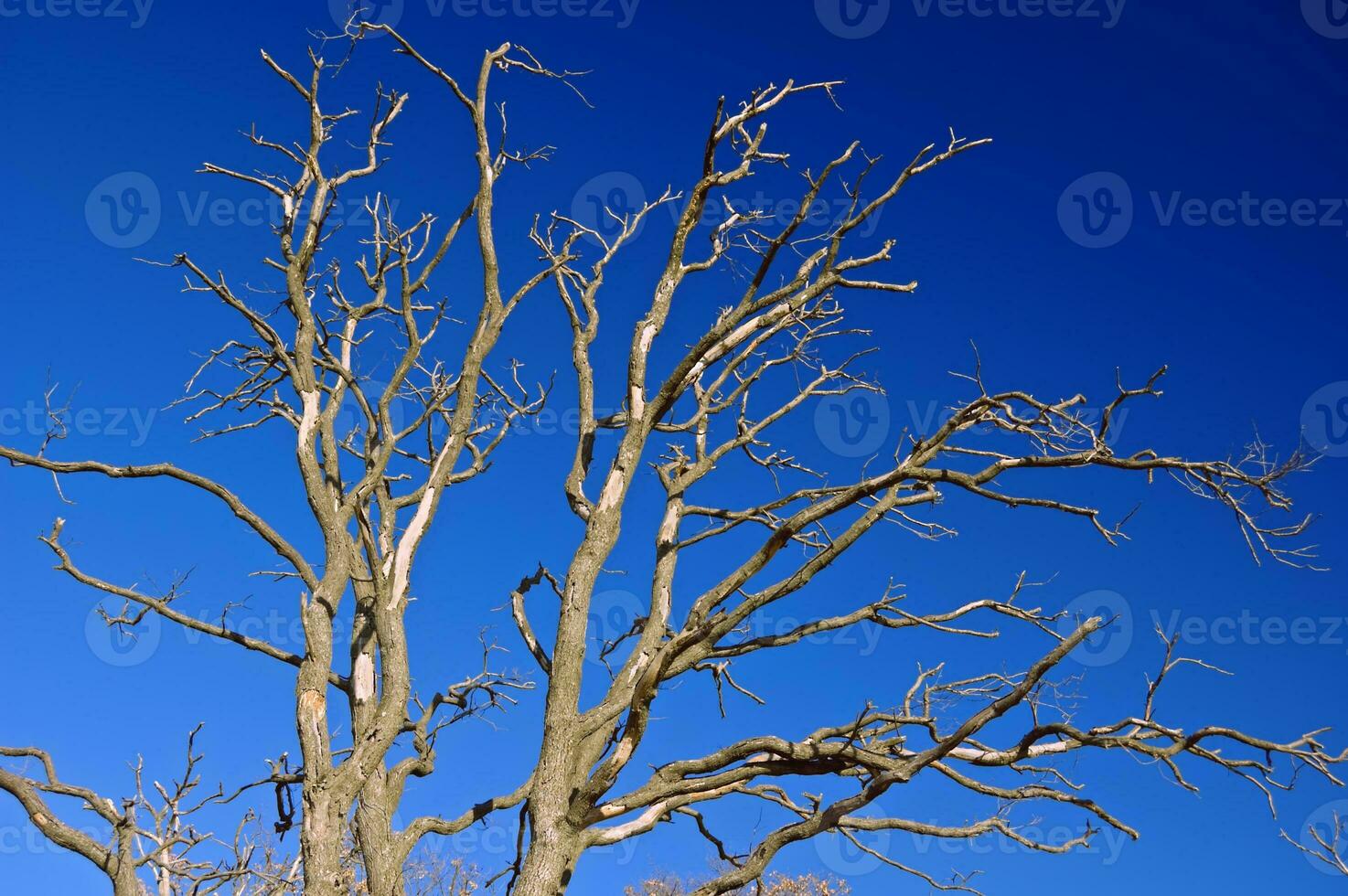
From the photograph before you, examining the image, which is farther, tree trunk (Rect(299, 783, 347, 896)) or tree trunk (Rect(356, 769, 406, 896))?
tree trunk (Rect(356, 769, 406, 896))

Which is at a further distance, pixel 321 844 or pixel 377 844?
pixel 377 844

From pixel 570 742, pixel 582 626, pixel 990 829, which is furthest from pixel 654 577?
pixel 990 829

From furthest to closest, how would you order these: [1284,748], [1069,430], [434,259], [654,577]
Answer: [434,259] < [654,577] < [1069,430] < [1284,748]

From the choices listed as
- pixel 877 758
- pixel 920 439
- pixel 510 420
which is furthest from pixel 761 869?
pixel 510 420

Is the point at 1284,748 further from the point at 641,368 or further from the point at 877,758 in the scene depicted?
the point at 641,368

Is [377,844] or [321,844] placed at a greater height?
[377,844]

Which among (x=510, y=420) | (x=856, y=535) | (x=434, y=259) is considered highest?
(x=434, y=259)

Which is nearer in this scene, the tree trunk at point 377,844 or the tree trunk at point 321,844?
the tree trunk at point 321,844

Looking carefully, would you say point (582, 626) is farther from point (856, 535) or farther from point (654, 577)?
point (856, 535)

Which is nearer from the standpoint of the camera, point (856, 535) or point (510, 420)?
point (856, 535)

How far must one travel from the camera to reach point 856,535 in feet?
19.2

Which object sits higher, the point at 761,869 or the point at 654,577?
the point at 654,577

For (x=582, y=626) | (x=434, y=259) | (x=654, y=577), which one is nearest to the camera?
(x=582, y=626)

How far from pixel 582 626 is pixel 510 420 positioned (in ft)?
9.88
